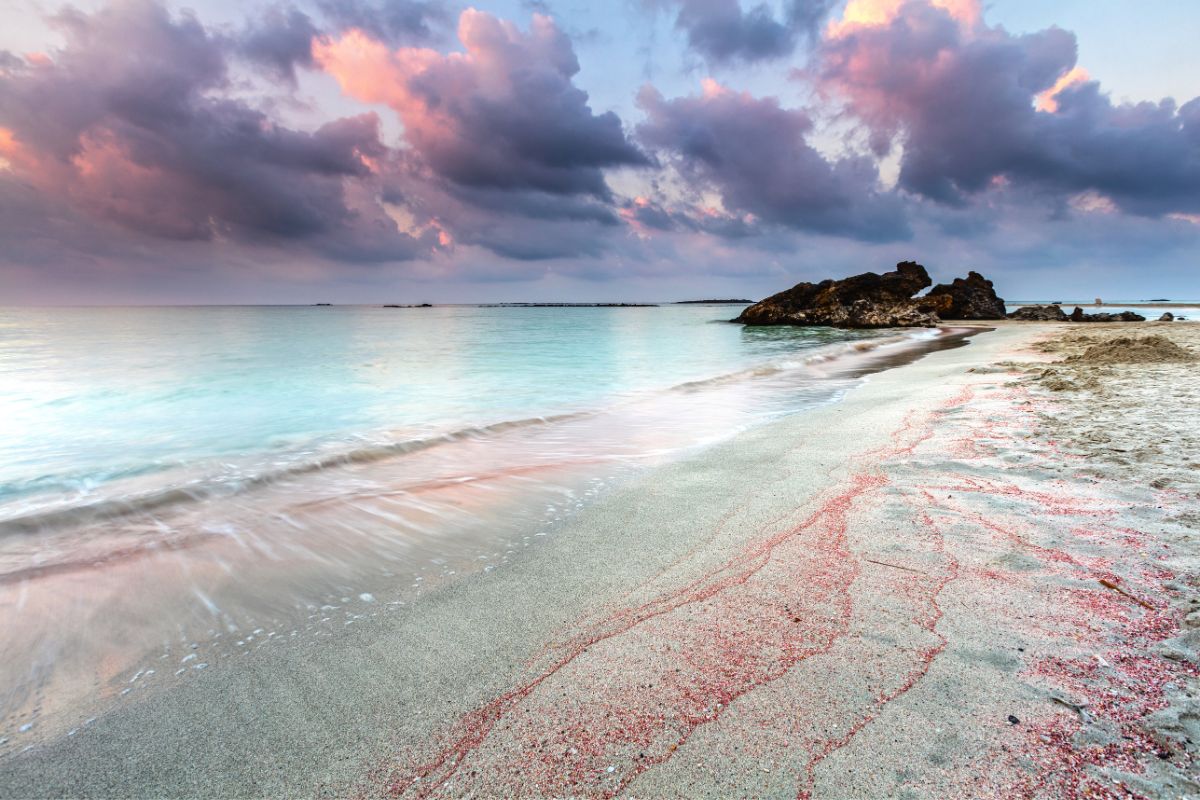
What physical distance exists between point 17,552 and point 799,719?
18.4ft

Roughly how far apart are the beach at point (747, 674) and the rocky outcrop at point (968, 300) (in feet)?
178

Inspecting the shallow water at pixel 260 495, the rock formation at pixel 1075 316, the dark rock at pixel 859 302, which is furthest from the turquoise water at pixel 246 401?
the rock formation at pixel 1075 316

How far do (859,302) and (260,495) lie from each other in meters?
47.9

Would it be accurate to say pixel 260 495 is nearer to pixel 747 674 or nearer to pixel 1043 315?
pixel 747 674

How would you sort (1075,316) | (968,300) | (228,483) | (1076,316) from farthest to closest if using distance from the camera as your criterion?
1. (968,300)
2. (1075,316)
3. (1076,316)
4. (228,483)

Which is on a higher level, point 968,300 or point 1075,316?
point 968,300

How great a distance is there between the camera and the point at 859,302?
44219mm

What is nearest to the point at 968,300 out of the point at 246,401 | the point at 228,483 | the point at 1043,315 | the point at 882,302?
the point at 1043,315

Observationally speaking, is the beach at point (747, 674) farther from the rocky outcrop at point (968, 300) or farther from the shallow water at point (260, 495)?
the rocky outcrop at point (968, 300)

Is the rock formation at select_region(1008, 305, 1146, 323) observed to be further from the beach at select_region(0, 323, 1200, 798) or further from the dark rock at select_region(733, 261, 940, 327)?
the beach at select_region(0, 323, 1200, 798)

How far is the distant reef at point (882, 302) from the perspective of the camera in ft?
139

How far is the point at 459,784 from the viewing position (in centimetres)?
160

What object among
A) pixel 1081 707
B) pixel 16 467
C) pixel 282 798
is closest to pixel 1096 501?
pixel 1081 707

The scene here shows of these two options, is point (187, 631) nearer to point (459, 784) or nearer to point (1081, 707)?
point (459, 784)
